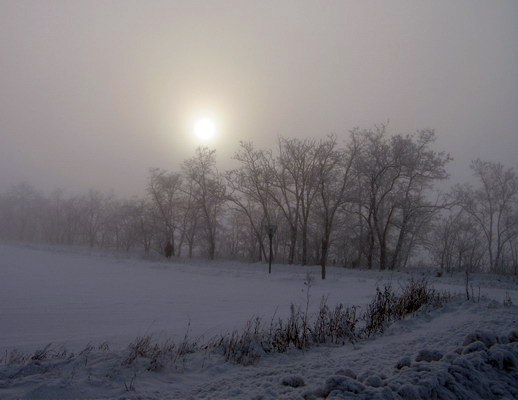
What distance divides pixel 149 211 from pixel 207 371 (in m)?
53.9

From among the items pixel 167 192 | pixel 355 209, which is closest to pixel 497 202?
pixel 355 209

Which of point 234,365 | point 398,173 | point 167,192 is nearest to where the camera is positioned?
point 234,365

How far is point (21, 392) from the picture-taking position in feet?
12.6

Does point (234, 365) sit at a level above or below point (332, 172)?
below

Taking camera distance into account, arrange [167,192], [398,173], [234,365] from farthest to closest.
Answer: [167,192], [398,173], [234,365]

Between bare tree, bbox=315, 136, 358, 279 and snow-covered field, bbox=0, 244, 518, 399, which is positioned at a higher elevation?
bare tree, bbox=315, 136, 358, 279

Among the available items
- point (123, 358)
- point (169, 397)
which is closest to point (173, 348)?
point (123, 358)

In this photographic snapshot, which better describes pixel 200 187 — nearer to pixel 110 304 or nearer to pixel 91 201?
pixel 110 304

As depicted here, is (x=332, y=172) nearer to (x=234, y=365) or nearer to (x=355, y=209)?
(x=355, y=209)

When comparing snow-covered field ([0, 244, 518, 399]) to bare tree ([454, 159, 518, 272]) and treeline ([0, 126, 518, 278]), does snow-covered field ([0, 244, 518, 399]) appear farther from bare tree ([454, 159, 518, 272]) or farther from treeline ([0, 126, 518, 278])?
bare tree ([454, 159, 518, 272])

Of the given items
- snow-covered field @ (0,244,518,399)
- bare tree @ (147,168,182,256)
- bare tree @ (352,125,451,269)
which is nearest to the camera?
→ snow-covered field @ (0,244,518,399)

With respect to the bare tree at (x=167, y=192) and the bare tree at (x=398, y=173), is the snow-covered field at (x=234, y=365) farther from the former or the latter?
the bare tree at (x=167, y=192)

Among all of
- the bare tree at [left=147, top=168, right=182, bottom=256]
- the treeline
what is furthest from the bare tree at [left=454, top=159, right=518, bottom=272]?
the bare tree at [left=147, top=168, right=182, bottom=256]

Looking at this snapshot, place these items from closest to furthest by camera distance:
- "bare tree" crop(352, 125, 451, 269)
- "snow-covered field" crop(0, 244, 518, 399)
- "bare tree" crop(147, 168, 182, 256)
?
"snow-covered field" crop(0, 244, 518, 399), "bare tree" crop(352, 125, 451, 269), "bare tree" crop(147, 168, 182, 256)
